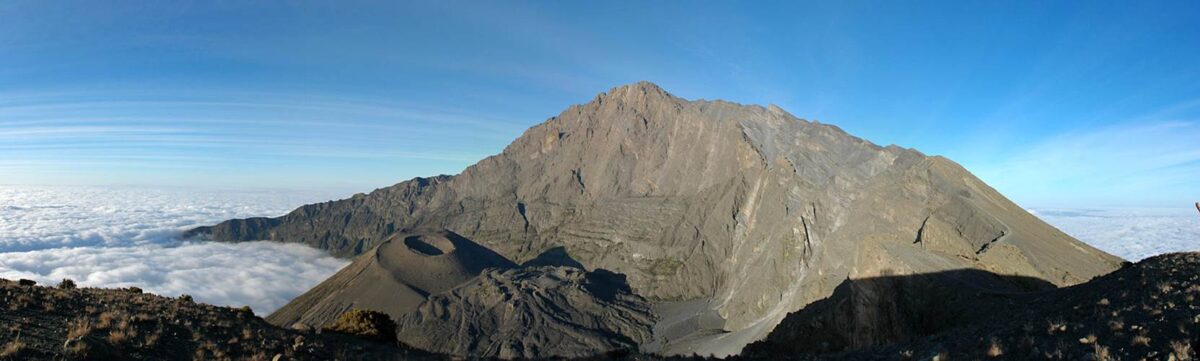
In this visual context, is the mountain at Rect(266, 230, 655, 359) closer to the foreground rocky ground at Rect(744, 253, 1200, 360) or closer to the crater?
the crater

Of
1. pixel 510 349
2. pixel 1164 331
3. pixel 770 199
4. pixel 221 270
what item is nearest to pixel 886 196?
pixel 770 199

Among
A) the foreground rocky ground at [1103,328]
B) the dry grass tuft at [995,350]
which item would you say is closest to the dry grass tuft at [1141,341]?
the foreground rocky ground at [1103,328]

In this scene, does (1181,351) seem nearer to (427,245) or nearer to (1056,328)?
(1056,328)

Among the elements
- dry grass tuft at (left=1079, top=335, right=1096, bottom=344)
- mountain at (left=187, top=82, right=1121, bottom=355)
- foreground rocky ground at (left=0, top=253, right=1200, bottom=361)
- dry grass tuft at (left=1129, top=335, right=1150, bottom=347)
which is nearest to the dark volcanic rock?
mountain at (left=187, top=82, right=1121, bottom=355)

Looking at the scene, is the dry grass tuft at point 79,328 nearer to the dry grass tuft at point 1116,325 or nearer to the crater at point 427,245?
the dry grass tuft at point 1116,325

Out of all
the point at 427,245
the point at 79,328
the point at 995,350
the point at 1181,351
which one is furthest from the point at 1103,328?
the point at 427,245

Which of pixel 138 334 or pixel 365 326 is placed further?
pixel 365 326
